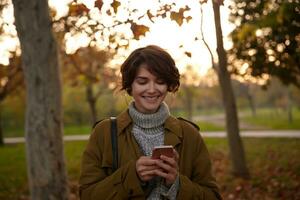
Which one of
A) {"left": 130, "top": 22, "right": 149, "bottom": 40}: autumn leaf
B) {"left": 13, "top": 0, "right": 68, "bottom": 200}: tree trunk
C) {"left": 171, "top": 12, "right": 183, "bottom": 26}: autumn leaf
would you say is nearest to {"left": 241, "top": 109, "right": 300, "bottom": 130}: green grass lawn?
{"left": 13, "top": 0, "right": 68, "bottom": 200}: tree trunk

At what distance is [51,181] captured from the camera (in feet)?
20.6

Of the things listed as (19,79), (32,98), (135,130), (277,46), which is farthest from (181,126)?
(19,79)

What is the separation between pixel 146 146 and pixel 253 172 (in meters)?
8.36

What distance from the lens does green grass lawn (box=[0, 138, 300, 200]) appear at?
28.3 feet

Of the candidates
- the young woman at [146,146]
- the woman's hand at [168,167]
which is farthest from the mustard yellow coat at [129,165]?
the woman's hand at [168,167]

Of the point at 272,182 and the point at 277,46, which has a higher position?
the point at 277,46

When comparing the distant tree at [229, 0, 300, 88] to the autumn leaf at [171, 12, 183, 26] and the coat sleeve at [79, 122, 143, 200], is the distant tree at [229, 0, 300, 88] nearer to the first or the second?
the autumn leaf at [171, 12, 183, 26]

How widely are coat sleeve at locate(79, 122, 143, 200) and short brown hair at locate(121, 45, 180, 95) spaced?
371 millimetres

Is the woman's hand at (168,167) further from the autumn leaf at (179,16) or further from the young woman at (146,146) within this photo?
the autumn leaf at (179,16)

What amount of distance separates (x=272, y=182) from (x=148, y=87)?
23.5ft

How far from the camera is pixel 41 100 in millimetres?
6211

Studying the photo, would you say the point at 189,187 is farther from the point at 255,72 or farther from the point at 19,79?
the point at 19,79

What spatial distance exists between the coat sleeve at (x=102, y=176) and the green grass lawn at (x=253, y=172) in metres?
6.16

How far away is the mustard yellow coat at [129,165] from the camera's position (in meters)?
2.56
